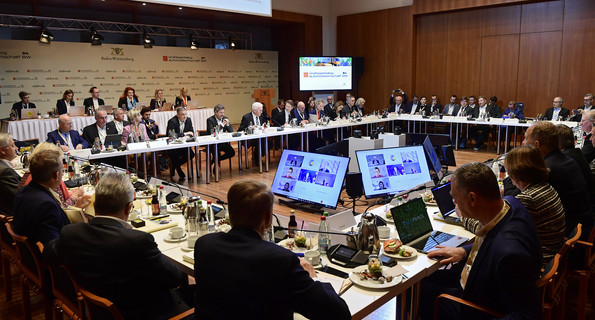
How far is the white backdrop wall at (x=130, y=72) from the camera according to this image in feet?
35.3

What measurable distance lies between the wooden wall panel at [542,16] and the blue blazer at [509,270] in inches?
439

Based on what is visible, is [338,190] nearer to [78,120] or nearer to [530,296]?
[530,296]

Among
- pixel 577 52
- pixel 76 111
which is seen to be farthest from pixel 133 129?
pixel 577 52

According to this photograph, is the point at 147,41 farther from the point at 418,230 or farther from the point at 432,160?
the point at 418,230

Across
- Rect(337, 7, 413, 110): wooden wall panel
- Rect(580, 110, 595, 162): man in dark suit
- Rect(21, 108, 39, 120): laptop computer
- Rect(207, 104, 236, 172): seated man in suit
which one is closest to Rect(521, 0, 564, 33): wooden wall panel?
Rect(337, 7, 413, 110): wooden wall panel

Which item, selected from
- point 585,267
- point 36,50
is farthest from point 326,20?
point 585,267

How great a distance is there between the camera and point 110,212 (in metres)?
2.06

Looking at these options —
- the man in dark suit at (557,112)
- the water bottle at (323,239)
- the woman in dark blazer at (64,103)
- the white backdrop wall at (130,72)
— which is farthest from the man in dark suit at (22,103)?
the man in dark suit at (557,112)

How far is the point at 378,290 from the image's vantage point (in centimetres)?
209

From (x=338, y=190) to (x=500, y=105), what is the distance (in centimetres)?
1001

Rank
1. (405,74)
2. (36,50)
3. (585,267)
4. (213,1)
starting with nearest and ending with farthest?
(585,267)
(213,1)
(36,50)
(405,74)

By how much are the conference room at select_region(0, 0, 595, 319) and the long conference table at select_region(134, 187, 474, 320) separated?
0.01 metres

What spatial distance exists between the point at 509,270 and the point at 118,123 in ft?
22.3

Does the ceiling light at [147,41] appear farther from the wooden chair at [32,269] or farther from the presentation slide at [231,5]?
the wooden chair at [32,269]
